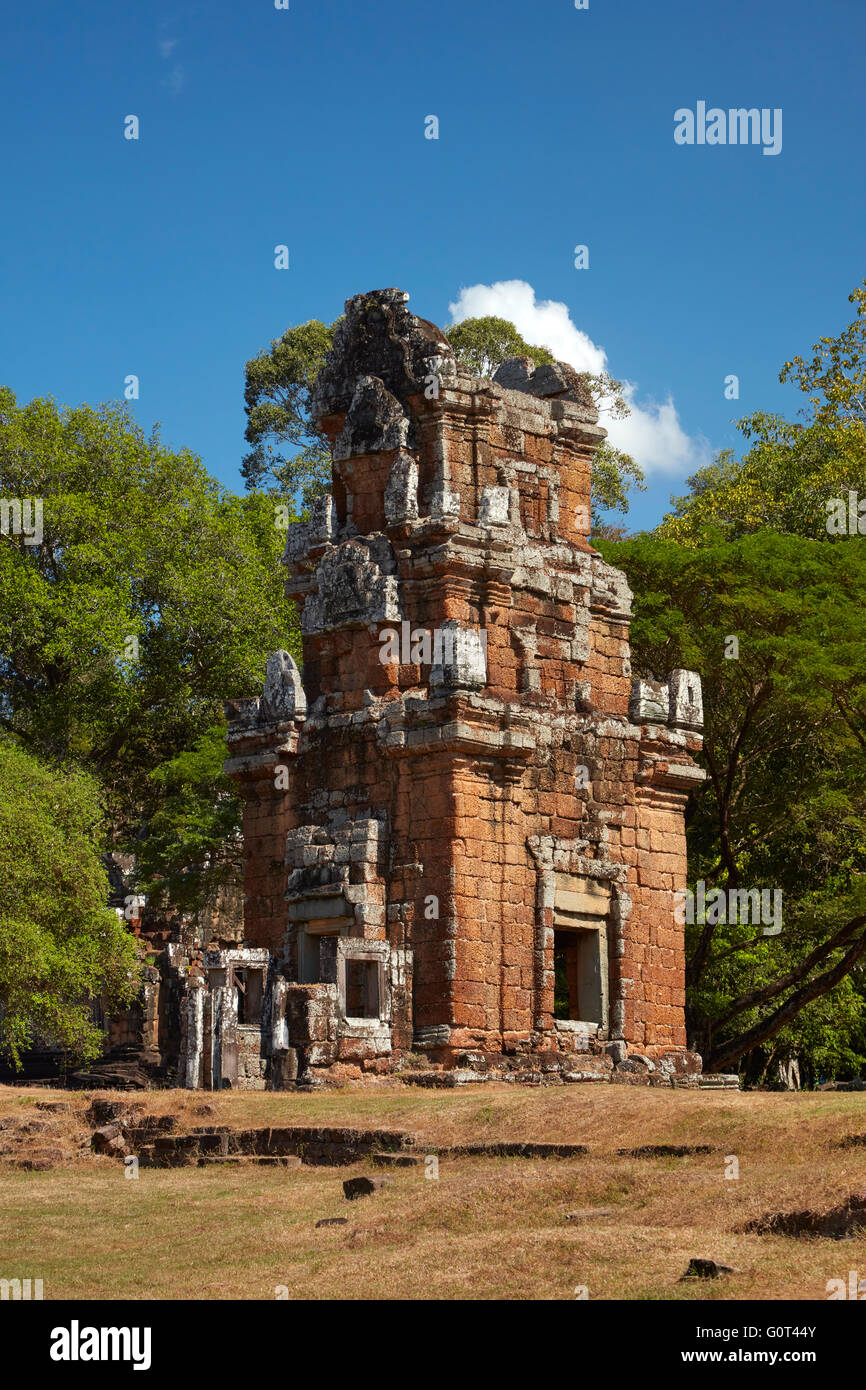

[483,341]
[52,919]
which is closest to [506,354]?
[483,341]

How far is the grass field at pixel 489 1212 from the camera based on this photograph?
35.8 ft

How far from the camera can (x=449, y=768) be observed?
20984mm

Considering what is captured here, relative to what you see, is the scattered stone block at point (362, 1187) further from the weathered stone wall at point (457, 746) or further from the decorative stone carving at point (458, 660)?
the decorative stone carving at point (458, 660)

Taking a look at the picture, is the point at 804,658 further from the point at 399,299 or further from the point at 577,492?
the point at 399,299

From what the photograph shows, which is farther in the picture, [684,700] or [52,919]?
[52,919]

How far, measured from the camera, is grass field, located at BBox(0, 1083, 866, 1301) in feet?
35.8

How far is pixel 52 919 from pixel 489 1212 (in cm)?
1416

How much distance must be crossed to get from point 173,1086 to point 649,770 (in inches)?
277

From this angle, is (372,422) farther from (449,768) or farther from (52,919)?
(52,919)

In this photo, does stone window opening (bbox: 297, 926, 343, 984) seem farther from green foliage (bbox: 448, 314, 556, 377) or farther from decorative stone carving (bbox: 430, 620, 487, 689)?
green foliage (bbox: 448, 314, 556, 377)

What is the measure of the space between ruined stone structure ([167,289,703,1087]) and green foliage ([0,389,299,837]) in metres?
12.8

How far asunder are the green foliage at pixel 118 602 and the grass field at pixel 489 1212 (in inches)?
781

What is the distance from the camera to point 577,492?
24.2 metres
